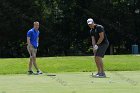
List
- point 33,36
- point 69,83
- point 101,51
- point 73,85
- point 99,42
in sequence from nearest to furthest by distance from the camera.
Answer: point 73,85 < point 69,83 < point 99,42 < point 101,51 < point 33,36

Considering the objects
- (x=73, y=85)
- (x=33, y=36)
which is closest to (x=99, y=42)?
(x=33, y=36)

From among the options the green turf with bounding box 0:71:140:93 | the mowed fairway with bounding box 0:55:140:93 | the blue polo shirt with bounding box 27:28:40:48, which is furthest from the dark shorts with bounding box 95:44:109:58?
the blue polo shirt with bounding box 27:28:40:48

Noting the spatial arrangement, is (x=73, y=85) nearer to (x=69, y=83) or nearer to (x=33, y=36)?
(x=69, y=83)

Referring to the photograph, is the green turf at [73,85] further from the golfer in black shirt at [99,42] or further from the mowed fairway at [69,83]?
the golfer in black shirt at [99,42]

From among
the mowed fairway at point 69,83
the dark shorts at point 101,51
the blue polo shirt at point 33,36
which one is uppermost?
the blue polo shirt at point 33,36

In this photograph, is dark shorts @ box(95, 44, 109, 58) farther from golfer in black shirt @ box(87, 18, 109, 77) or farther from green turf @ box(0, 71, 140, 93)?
green turf @ box(0, 71, 140, 93)

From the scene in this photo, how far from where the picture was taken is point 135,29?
55500 mm

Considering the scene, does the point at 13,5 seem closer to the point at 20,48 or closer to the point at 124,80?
the point at 20,48

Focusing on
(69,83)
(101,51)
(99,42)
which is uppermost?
(99,42)

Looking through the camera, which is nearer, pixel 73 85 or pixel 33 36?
pixel 73 85

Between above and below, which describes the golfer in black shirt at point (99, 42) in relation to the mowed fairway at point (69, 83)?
above

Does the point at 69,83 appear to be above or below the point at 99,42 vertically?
below

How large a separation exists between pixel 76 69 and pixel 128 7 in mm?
37816

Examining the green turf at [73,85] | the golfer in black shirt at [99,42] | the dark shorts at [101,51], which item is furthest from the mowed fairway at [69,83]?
the dark shorts at [101,51]
